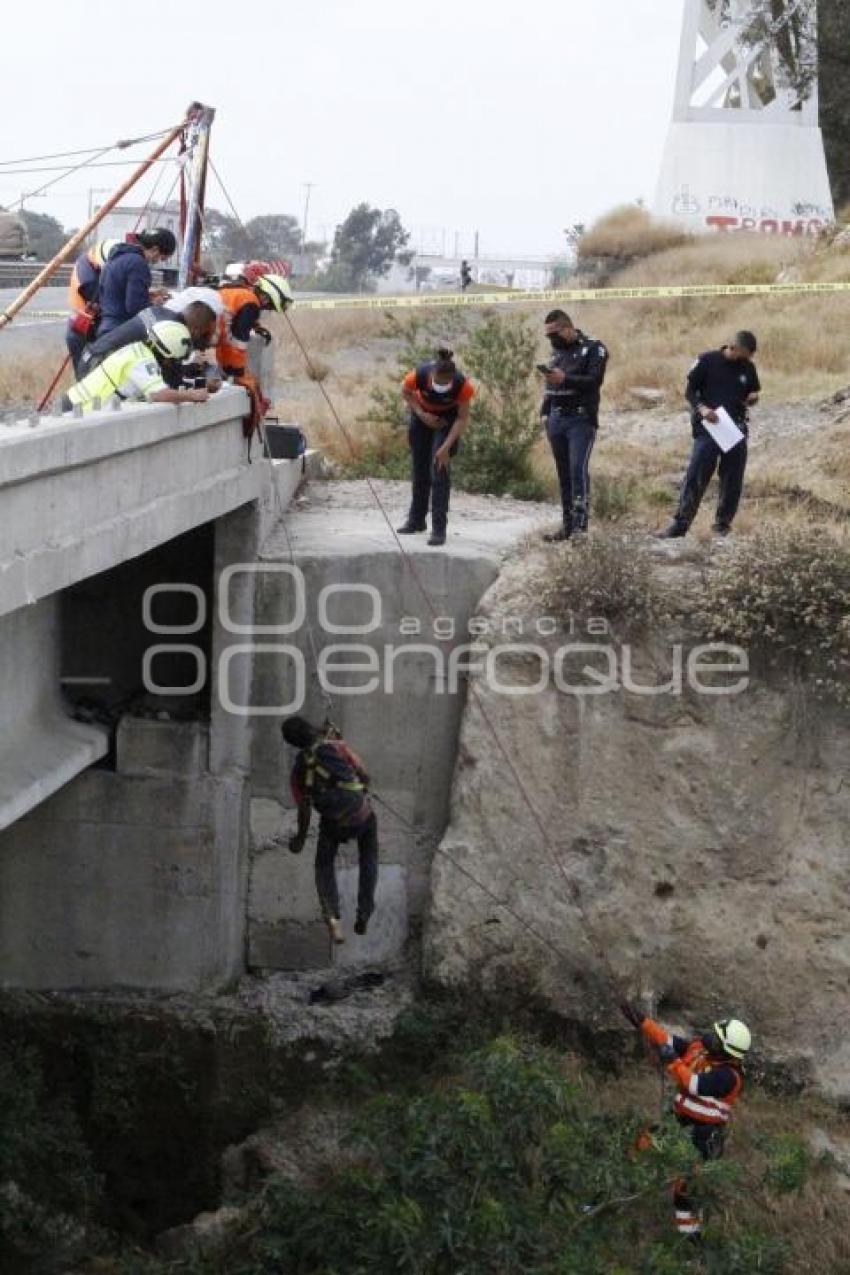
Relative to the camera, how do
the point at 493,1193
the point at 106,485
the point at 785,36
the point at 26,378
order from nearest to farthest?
the point at 493,1193 < the point at 106,485 < the point at 26,378 < the point at 785,36

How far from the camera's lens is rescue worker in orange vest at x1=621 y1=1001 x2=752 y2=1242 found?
11.2 metres

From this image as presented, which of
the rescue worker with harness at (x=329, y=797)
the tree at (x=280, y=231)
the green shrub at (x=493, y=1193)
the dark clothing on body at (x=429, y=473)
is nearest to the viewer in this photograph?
the green shrub at (x=493, y=1193)

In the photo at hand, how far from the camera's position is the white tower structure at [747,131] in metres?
40.0

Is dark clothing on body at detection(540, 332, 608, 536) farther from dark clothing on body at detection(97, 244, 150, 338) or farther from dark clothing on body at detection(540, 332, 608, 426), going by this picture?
dark clothing on body at detection(97, 244, 150, 338)

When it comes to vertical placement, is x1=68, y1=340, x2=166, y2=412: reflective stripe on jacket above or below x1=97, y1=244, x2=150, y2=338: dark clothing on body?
below

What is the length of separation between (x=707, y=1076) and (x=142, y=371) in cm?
544

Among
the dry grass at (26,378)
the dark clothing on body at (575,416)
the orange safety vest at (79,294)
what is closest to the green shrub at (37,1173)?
the orange safety vest at (79,294)

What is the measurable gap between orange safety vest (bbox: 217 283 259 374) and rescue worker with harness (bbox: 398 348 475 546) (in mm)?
1253

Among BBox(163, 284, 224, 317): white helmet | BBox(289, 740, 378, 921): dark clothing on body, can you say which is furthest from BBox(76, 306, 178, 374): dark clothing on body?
BBox(289, 740, 378, 921): dark clothing on body

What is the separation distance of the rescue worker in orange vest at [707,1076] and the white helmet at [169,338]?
4.95 m

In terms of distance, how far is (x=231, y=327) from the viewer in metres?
14.1

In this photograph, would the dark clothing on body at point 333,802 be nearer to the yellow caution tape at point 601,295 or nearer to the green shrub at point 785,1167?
the green shrub at point 785,1167

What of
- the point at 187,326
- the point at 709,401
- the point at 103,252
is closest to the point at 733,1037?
the point at 187,326

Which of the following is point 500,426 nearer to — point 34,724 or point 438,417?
point 438,417
